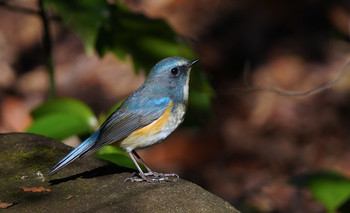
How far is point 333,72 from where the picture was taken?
Answer: 8680mm

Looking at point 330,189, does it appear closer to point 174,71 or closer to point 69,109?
point 174,71

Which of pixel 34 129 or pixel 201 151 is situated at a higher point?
pixel 34 129

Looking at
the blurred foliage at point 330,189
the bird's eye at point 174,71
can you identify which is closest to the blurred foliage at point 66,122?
the bird's eye at point 174,71

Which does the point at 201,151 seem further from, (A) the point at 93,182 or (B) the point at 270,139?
(A) the point at 93,182

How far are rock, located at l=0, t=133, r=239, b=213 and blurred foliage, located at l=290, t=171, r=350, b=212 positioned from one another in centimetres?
127

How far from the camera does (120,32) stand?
461 centimetres

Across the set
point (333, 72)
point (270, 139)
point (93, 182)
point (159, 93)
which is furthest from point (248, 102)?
point (93, 182)

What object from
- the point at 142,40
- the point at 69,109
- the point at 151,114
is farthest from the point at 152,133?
the point at 142,40

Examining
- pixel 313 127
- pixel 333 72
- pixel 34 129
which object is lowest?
pixel 313 127

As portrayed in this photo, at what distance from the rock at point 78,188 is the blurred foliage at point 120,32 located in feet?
2.97

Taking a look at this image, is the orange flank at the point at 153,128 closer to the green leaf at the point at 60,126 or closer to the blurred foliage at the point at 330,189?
the green leaf at the point at 60,126

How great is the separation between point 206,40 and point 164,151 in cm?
237

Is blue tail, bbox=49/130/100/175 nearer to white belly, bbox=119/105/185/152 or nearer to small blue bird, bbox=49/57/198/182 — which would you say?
small blue bird, bbox=49/57/198/182

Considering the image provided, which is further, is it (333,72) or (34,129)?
(333,72)
